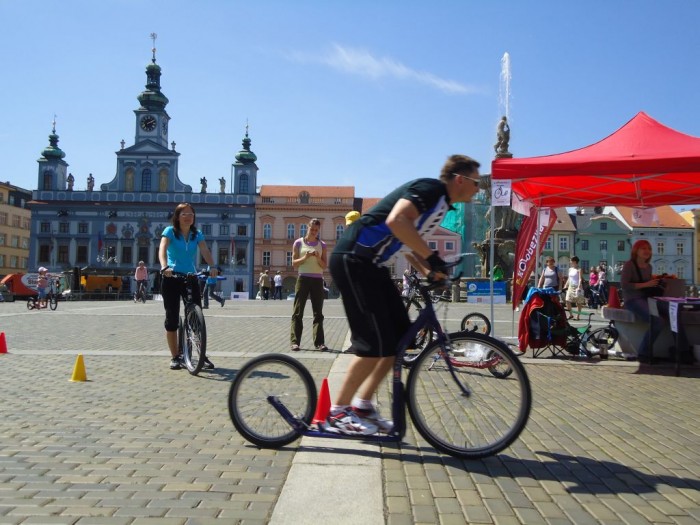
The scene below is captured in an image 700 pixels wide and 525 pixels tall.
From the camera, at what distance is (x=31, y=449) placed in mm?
3859

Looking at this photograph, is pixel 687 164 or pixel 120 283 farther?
pixel 120 283

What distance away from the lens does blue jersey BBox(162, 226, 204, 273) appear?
696 cm

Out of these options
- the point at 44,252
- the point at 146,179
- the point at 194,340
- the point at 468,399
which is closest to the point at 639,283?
the point at 468,399

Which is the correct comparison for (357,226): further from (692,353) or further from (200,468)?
(692,353)

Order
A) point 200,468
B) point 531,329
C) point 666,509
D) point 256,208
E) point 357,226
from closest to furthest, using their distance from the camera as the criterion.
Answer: point 666,509 < point 200,468 < point 357,226 < point 531,329 < point 256,208

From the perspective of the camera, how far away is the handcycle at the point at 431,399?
3732mm

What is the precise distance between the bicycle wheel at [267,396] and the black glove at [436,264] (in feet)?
3.45

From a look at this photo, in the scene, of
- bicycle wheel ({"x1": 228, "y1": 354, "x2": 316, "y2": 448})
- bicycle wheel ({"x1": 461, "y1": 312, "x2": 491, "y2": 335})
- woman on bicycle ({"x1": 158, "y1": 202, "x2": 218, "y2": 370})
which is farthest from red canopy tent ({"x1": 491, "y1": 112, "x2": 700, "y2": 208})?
bicycle wheel ({"x1": 228, "y1": 354, "x2": 316, "y2": 448})

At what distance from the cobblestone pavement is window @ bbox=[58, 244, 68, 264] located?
7980 cm

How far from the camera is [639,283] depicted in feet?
26.6

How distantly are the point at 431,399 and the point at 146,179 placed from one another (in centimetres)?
8150

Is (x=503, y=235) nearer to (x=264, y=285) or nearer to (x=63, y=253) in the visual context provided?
(x=264, y=285)

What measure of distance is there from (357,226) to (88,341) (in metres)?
7.58

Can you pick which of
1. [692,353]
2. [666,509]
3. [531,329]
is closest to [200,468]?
[666,509]
